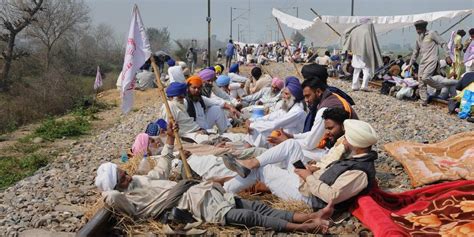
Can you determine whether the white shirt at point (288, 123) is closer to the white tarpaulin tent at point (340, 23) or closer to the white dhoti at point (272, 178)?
the white dhoti at point (272, 178)

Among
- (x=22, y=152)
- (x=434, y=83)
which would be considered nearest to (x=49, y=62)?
(x=22, y=152)

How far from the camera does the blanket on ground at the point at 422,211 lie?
3.61m

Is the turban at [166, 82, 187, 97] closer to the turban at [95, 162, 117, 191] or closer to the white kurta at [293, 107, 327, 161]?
the white kurta at [293, 107, 327, 161]

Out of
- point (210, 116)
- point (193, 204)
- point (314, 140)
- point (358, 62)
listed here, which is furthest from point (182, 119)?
point (358, 62)

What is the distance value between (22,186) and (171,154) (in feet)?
9.67

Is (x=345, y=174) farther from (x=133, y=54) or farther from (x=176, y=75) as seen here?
(x=176, y=75)

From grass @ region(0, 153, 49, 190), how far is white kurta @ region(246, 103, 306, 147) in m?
4.42

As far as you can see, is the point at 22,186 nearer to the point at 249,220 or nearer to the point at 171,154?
the point at 171,154

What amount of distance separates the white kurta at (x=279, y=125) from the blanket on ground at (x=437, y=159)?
134 cm

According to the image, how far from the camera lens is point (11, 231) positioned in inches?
177

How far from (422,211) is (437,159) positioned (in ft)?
6.44

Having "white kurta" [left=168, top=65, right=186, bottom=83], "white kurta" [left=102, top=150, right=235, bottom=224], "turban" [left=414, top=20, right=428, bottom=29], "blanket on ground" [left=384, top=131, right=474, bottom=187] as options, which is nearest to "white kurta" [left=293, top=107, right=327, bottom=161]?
"blanket on ground" [left=384, top=131, right=474, bottom=187]

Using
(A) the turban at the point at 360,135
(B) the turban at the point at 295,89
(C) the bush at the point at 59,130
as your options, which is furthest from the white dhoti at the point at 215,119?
(C) the bush at the point at 59,130

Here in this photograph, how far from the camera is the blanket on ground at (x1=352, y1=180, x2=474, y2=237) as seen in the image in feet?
11.9
